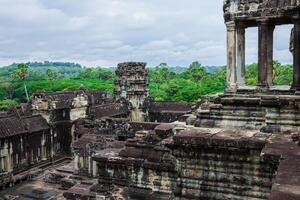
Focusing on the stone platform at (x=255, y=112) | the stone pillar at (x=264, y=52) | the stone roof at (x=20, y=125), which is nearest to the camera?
the stone platform at (x=255, y=112)

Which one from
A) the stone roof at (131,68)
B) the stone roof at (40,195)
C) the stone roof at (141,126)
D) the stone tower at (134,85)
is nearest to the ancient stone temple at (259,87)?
the stone roof at (141,126)

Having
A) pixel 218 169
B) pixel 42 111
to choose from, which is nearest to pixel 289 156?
pixel 218 169

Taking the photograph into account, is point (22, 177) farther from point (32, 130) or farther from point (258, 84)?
point (258, 84)

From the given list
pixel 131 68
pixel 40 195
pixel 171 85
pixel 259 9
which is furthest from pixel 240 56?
pixel 171 85

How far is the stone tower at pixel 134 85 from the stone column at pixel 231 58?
3025 centimetres

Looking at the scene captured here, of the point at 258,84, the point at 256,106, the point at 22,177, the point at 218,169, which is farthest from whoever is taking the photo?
the point at 22,177

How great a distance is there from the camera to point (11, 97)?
85.6 m

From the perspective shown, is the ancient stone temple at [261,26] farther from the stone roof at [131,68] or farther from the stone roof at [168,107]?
the stone roof at [168,107]

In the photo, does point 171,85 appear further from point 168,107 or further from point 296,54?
point 296,54

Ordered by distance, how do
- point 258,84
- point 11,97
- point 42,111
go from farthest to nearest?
point 11,97 → point 42,111 → point 258,84

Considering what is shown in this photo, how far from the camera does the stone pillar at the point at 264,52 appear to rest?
Answer: 32.8ft

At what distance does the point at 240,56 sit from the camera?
11.1 meters

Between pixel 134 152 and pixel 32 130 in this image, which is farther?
pixel 32 130

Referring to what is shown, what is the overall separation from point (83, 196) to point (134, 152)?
390 centimetres
